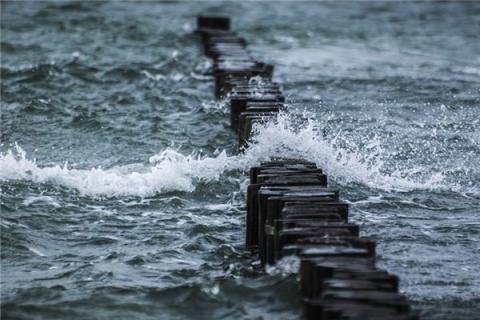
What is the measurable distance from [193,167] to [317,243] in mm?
4750

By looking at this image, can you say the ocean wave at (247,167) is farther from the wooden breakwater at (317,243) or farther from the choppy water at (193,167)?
the wooden breakwater at (317,243)

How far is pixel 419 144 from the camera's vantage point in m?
15.0

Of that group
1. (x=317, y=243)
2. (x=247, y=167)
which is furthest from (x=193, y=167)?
(x=317, y=243)

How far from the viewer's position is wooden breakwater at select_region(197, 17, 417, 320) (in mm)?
7645

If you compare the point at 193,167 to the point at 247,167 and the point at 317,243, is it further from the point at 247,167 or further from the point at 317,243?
the point at 317,243

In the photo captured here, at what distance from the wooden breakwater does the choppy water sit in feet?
1.42

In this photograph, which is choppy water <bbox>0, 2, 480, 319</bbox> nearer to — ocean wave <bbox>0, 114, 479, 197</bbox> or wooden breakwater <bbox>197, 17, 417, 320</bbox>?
ocean wave <bbox>0, 114, 479, 197</bbox>

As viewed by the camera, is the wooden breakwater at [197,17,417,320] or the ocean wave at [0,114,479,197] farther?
the ocean wave at [0,114,479,197]

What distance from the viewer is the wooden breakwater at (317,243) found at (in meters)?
7.64

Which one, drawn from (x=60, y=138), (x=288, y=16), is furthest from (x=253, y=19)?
(x=60, y=138)

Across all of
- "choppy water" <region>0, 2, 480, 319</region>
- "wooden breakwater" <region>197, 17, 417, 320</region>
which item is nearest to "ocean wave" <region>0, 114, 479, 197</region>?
"choppy water" <region>0, 2, 480, 319</region>

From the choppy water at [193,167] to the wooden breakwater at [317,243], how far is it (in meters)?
0.43

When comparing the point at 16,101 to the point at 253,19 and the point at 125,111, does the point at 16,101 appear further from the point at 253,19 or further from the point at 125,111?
the point at 253,19

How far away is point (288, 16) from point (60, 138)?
15.9 meters
